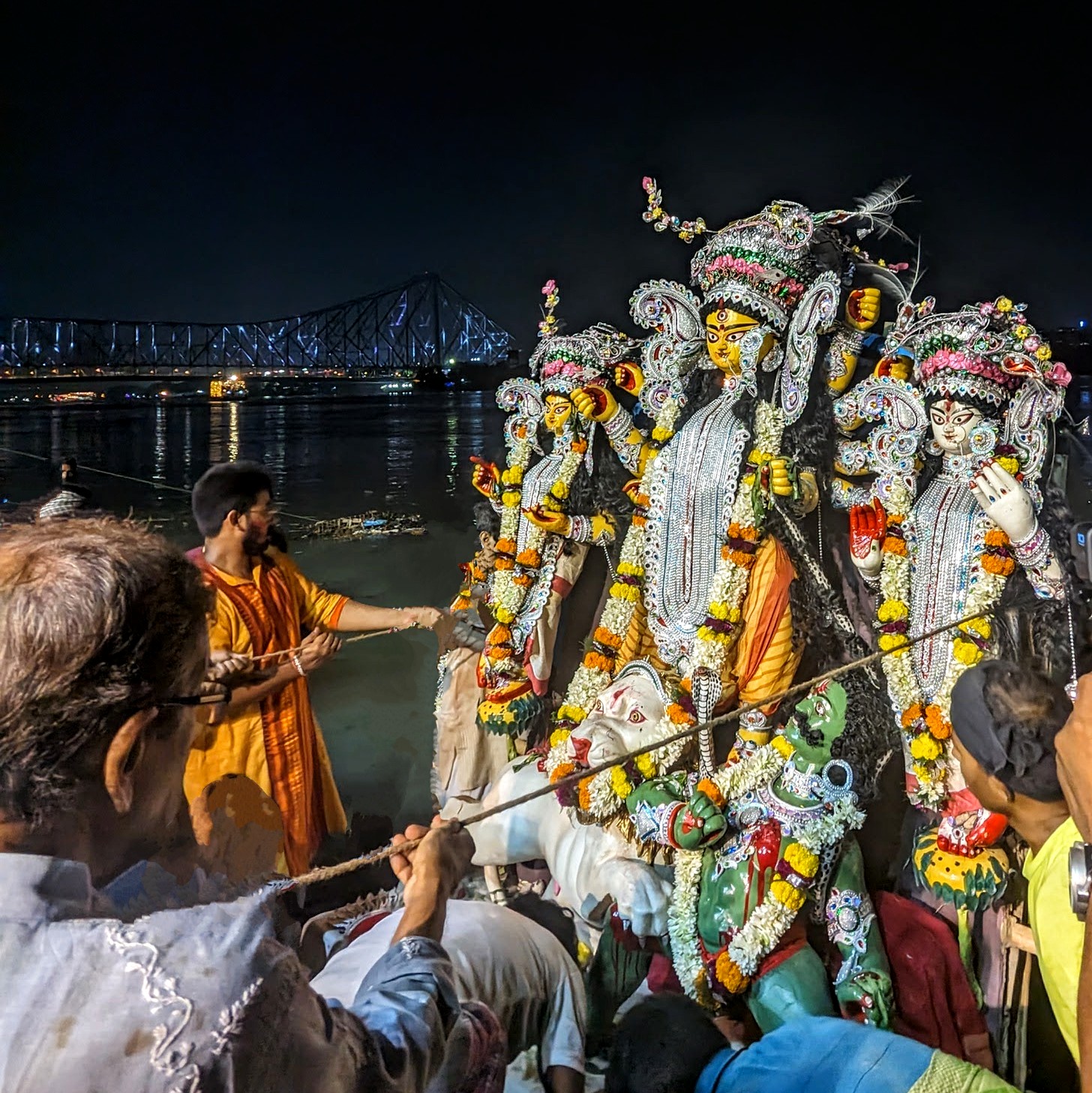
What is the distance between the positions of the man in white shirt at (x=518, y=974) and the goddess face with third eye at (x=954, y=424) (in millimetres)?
1680

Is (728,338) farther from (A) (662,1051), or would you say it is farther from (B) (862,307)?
(A) (662,1051)

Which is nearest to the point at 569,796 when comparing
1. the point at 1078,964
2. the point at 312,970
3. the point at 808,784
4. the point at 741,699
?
the point at 741,699

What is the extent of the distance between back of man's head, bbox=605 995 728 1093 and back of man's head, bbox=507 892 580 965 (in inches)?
22.4

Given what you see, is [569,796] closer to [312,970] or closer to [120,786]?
[312,970]

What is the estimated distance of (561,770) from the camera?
280 cm

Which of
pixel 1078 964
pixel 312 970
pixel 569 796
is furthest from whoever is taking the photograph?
pixel 569 796

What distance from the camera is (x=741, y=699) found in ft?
9.01

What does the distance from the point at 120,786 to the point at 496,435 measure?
2.91 meters

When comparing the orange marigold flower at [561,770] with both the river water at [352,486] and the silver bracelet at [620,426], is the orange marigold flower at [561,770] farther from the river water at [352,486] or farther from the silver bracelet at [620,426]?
the silver bracelet at [620,426]

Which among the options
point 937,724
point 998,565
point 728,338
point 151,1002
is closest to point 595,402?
point 728,338

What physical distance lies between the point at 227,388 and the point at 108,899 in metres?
3.06

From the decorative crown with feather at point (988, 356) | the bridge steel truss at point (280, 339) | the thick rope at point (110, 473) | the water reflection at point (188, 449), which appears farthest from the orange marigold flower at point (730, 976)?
the bridge steel truss at point (280, 339)

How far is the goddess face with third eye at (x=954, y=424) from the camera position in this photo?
7.79ft

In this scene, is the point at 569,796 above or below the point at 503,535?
below
